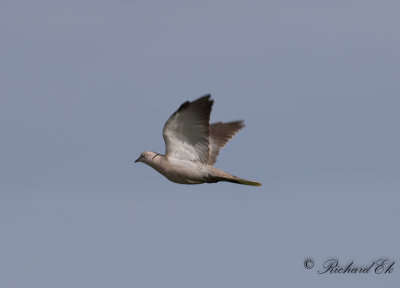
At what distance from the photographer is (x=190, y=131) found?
24578 millimetres

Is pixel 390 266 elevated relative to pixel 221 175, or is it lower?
lower

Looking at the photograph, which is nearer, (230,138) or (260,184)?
(260,184)

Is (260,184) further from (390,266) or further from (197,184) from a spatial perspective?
(390,266)

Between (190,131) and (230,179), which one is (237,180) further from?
(190,131)

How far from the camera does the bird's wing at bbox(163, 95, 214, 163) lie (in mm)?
23953

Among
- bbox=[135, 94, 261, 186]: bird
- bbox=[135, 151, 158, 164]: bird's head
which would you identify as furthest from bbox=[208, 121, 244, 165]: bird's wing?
bbox=[135, 151, 158, 164]: bird's head

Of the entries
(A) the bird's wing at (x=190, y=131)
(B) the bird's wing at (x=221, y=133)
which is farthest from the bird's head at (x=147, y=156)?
(B) the bird's wing at (x=221, y=133)

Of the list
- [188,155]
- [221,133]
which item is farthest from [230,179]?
[221,133]

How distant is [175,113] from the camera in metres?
24.0

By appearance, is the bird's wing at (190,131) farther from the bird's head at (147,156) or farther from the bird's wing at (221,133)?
the bird's wing at (221,133)

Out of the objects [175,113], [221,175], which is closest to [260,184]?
[221,175]

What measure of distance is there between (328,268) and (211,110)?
498cm

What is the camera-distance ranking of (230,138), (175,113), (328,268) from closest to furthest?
1. (175,113)
2. (328,268)
3. (230,138)

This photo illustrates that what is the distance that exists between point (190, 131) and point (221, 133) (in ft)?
11.6
